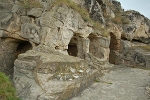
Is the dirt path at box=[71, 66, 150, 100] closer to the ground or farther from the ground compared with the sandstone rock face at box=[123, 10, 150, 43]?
closer to the ground

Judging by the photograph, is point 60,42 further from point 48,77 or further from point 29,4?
point 48,77

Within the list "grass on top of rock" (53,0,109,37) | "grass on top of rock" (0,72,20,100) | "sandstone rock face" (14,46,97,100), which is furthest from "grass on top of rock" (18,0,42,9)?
"grass on top of rock" (0,72,20,100)

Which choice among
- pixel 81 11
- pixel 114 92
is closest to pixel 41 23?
pixel 81 11

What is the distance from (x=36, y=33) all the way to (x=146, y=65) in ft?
43.5

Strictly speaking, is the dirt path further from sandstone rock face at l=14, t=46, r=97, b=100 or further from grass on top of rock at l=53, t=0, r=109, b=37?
grass on top of rock at l=53, t=0, r=109, b=37

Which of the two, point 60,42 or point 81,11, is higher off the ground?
point 81,11

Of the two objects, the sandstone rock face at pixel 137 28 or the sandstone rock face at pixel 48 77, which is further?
the sandstone rock face at pixel 137 28

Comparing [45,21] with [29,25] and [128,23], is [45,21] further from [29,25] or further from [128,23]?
[128,23]

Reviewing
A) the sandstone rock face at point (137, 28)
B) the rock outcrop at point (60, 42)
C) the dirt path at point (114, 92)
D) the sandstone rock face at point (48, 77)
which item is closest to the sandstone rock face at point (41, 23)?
the rock outcrop at point (60, 42)

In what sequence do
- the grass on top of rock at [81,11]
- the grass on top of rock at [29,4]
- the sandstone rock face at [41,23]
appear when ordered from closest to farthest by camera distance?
the sandstone rock face at [41,23], the grass on top of rock at [81,11], the grass on top of rock at [29,4]

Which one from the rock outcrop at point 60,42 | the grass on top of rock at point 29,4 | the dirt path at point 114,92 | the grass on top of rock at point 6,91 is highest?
the grass on top of rock at point 29,4

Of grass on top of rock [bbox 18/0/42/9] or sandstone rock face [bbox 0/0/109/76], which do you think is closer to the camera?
sandstone rock face [bbox 0/0/109/76]

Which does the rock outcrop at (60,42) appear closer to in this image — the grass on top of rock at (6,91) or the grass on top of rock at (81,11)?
the grass on top of rock at (81,11)

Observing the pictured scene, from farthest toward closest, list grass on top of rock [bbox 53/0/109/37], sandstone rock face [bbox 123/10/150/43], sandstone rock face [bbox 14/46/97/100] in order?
sandstone rock face [bbox 123/10/150/43], grass on top of rock [bbox 53/0/109/37], sandstone rock face [bbox 14/46/97/100]
